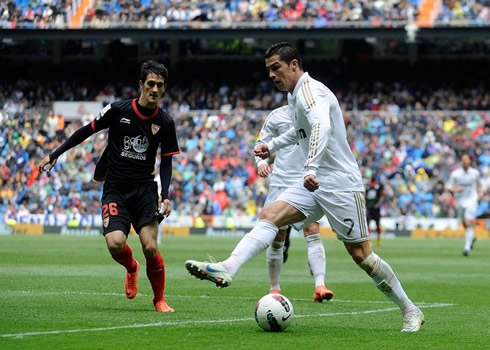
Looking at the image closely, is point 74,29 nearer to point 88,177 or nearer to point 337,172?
point 88,177

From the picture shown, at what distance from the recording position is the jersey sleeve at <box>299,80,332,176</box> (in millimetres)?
8297

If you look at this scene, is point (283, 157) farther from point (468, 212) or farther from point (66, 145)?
point (468, 212)

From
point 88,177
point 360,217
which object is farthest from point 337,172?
point 88,177

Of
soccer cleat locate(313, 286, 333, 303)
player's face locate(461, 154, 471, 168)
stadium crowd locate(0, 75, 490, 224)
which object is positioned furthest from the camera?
stadium crowd locate(0, 75, 490, 224)

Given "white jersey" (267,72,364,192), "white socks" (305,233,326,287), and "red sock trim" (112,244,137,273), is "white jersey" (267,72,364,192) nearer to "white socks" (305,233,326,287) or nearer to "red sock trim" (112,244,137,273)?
"red sock trim" (112,244,137,273)

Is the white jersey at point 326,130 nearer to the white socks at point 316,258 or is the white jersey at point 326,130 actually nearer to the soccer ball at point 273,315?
the soccer ball at point 273,315

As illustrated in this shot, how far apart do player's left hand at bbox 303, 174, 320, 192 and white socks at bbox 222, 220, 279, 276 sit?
1.80 ft

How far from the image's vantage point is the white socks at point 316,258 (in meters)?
12.5

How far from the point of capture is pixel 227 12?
43688 mm

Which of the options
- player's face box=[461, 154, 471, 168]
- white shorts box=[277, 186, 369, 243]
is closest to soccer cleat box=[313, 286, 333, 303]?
white shorts box=[277, 186, 369, 243]

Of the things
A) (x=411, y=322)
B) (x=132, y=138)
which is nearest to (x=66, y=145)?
(x=132, y=138)

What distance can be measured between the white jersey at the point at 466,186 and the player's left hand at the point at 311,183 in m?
17.4

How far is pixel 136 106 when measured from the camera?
10297mm

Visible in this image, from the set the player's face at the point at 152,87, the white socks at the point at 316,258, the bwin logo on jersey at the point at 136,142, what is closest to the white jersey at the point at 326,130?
the player's face at the point at 152,87
